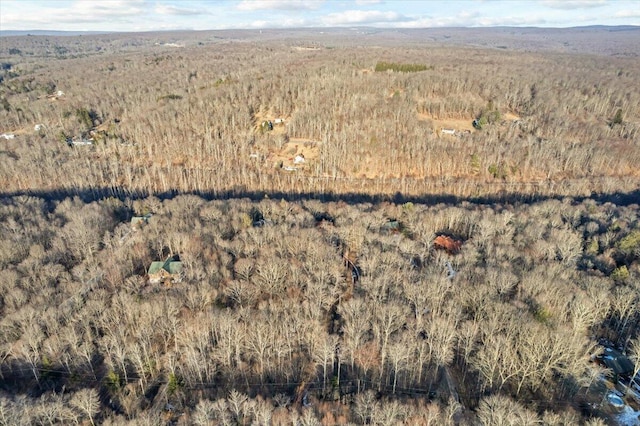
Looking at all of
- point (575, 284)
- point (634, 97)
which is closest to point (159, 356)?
point (575, 284)

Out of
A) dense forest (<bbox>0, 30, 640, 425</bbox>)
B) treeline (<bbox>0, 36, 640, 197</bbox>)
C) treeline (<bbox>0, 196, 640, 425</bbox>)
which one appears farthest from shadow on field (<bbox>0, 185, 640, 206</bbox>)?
treeline (<bbox>0, 196, 640, 425</bbox>)

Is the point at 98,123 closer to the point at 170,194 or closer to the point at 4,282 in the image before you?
the point at 170,194

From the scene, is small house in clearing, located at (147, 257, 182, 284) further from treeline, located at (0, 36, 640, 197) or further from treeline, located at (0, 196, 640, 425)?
treeline, located at (0, 36, 640, 197)

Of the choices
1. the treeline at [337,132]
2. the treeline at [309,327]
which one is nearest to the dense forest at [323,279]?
the treeline at [309,327]

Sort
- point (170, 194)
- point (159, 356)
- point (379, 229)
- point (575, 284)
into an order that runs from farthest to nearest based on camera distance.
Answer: point (170, 194), point (379, 229), point (575, 284), point (159, 356)

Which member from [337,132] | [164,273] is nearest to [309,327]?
[164,273]
